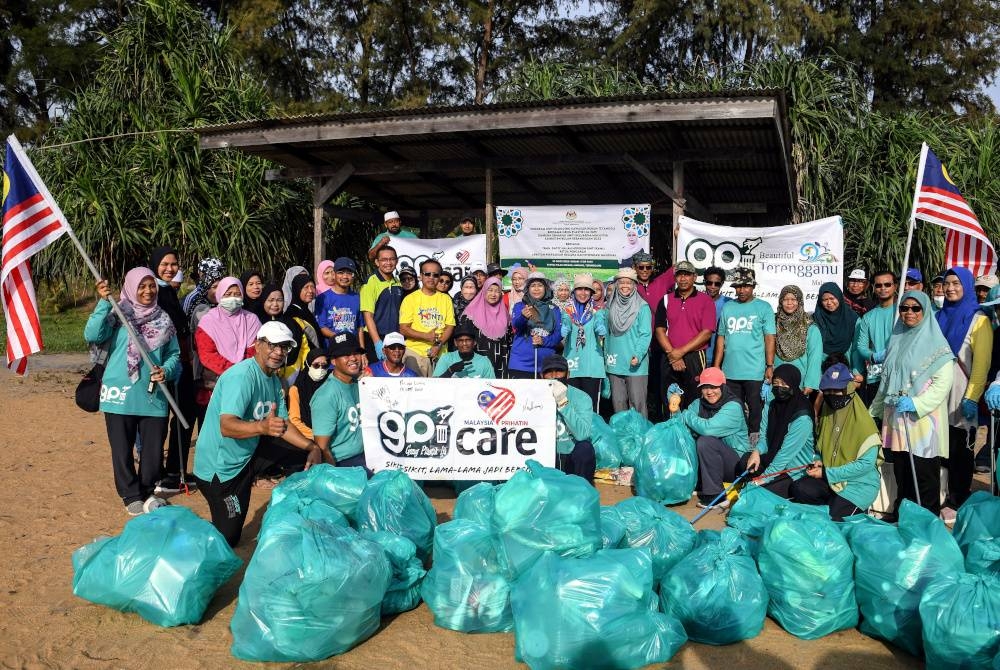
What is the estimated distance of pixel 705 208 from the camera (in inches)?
502

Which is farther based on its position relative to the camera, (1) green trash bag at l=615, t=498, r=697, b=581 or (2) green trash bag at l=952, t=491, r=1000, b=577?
(1) green trash bag at l=615, t=498, r=697, b=581

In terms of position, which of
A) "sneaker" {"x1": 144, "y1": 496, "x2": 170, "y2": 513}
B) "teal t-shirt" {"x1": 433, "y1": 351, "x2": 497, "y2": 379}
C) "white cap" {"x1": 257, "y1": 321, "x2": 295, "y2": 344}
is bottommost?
"sneaker" {"x1": 144, "y1": 496, "x2": 170, "y2": 513}

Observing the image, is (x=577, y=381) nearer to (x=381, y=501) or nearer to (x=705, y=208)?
(x=381, y=501)

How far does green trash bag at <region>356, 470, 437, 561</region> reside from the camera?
184 inches

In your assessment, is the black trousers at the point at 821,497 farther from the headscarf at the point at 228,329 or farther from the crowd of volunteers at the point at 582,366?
the headscarf at the point at 228,329

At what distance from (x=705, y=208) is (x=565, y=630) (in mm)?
10106

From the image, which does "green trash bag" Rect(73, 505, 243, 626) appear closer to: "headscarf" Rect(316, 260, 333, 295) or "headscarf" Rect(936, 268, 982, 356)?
"headscarf" Rect(316, 260, 333, 295)

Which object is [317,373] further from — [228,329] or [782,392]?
[782,392]

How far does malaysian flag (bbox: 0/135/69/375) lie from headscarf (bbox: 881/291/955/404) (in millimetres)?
6046

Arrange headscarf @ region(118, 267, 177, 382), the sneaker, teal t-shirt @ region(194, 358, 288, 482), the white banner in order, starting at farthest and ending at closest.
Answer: the white banner, headscarf @ region(118, 267, 177, 382), the sneaker, teal t-shirt @ region(194, 358, 288, 482)

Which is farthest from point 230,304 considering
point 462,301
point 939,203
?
point 939,203

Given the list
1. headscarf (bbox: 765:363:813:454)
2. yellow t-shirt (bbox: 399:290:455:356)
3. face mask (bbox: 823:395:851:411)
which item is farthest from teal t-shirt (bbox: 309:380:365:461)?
face mask (bbox: 823:395:851:411)

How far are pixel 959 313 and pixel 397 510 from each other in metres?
4.93

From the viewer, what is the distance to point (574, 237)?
983 cm
